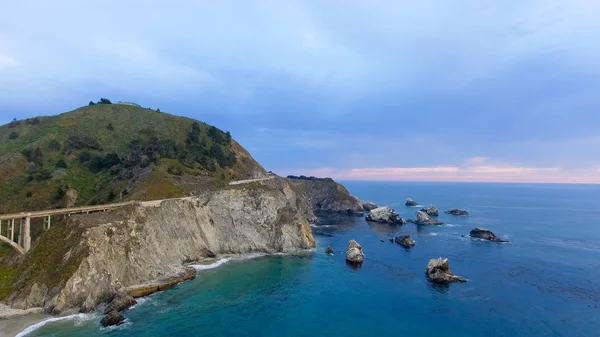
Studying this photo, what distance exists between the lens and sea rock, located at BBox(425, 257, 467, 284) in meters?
68.9

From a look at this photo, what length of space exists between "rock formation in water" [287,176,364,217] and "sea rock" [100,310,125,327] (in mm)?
122462

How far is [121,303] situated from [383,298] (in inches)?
1549

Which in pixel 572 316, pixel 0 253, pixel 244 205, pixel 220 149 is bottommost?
pixel 572 316

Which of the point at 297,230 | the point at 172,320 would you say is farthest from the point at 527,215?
the point at 172,320

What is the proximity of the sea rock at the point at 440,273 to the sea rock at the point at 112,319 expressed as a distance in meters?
52.9

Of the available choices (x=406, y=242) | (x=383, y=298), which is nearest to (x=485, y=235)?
(x=406, y=242)

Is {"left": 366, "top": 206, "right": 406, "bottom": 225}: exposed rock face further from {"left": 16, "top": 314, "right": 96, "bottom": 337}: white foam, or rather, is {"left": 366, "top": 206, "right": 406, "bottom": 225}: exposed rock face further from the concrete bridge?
{"left": 16, "top": 314, "right": 96, "bottom": 337}: white foam

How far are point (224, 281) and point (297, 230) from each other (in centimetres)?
3176

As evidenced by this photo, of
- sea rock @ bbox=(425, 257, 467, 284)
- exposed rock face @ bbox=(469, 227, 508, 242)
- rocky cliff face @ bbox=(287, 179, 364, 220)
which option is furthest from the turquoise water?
rocky cliff face @ bbox=(287, 179, 364, 220)

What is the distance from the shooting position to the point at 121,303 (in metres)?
51.5

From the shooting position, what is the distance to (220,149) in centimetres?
12162

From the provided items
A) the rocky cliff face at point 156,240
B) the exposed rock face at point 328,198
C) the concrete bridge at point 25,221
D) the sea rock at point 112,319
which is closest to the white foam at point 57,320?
the rocky cliff face at point 156,240

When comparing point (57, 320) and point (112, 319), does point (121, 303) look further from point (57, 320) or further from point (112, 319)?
point (57, 320)

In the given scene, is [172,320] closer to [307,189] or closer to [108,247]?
[108,247]
